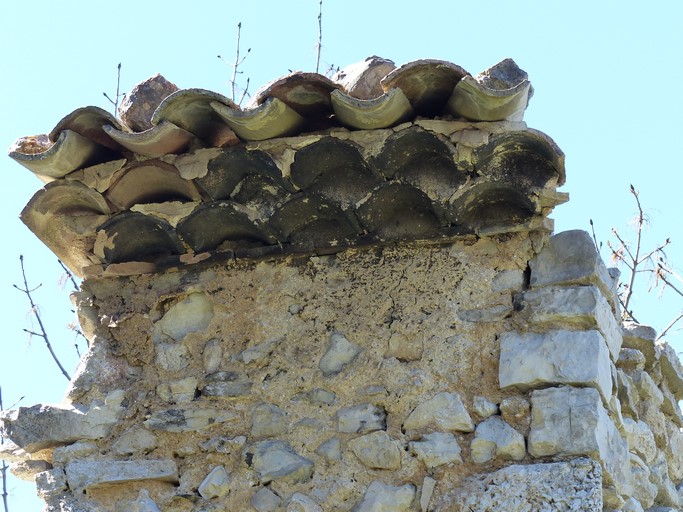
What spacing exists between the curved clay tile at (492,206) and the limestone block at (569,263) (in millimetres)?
123

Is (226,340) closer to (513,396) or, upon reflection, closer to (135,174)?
(135,174)

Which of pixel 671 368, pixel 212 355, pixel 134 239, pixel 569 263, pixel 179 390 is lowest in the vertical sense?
pixel 179 390

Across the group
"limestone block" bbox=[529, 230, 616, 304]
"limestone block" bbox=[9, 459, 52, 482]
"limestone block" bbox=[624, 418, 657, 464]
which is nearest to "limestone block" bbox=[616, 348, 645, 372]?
"limestone block" bbox=[624, 418, 657, 464]

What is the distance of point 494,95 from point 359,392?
92cm

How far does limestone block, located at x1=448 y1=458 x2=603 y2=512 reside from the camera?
9.84 feet

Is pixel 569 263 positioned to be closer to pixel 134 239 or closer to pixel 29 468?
pixel 134 239

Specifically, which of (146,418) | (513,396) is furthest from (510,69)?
(146,418)

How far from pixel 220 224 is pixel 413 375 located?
2.63ft

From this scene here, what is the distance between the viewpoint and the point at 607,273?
3527mm

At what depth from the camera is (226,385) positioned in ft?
11.5

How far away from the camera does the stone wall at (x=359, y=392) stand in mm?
3170

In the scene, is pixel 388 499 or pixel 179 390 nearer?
pixel 388 499

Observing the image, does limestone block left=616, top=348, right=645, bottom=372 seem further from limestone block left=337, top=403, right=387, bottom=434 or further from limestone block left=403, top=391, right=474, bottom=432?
limestone block left=337, top=403, right=387, bottom=434

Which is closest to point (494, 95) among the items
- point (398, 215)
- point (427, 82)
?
point (427, 82)
